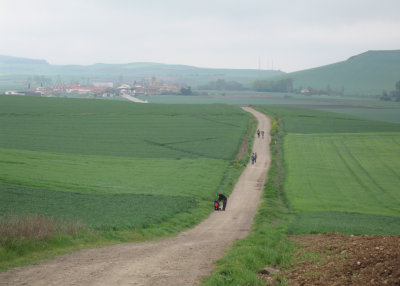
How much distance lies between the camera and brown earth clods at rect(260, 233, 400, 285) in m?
12.2

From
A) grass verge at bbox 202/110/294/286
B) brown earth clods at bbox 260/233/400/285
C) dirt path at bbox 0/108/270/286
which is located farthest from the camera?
dirt path at bbox 0/108/270/286

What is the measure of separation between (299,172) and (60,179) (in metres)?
24.7

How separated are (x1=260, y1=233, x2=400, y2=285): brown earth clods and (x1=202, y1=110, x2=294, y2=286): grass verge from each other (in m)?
0.71

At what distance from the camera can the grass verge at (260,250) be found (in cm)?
1449

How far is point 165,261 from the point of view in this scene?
17.2 meters

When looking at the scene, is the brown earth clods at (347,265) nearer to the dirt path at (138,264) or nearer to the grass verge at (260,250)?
the grass verge at (260,250)

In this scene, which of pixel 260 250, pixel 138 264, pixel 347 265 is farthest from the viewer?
pixel 260 250

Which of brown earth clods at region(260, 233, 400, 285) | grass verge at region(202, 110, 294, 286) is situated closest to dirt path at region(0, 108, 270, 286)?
grass verge at region(202, 110, 294, 286)

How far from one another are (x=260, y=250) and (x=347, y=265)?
Result: 482 cm

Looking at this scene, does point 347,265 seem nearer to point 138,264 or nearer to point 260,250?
point 260,250

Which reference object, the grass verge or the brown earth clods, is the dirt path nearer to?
the grass verge

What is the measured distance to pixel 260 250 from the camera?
18.0 m

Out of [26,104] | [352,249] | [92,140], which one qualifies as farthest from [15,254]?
[26,104]

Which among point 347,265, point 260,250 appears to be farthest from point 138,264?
point 347,265
